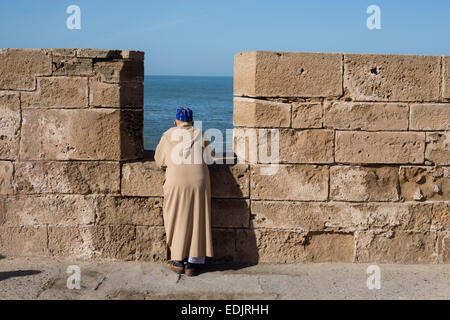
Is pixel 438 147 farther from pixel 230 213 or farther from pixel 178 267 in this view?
pixel 178 267

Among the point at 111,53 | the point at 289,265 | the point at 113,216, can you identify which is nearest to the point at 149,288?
the point at 113,216

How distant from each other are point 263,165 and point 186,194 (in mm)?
852

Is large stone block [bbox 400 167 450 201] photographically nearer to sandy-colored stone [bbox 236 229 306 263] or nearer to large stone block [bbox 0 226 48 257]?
sandy-colored stone [bbox 236 229 306 263]

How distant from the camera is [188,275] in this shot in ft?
17.7

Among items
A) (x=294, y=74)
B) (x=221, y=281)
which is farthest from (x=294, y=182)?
(x=221, y=281)

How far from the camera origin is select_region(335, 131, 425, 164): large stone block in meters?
5.59

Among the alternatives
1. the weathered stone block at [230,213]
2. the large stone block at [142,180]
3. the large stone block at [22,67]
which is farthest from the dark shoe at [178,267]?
the large stone block at [22,67]

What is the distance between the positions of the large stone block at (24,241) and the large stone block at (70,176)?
0.42 m

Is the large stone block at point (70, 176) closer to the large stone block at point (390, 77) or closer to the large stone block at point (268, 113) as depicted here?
the large stone block at point (268, 113)

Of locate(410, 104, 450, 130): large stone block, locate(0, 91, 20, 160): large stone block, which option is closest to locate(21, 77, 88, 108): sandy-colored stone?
locate(0, 91, 20, 160): large stone block

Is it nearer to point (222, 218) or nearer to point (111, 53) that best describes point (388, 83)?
point (222, 218)

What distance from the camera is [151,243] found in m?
5.70

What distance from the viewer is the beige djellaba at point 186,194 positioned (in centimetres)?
533

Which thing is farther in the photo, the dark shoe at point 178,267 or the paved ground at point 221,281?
the dark shoe at point 178,267
